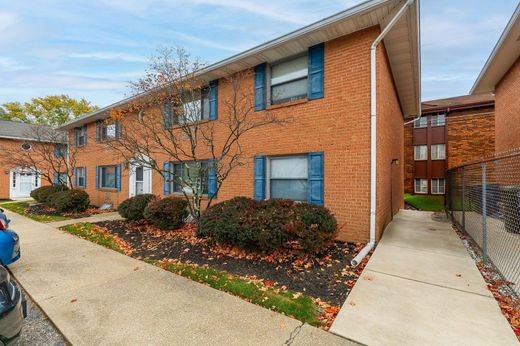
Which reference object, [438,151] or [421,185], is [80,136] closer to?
[421,185]

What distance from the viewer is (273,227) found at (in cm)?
473

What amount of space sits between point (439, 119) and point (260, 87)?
18.9 meters

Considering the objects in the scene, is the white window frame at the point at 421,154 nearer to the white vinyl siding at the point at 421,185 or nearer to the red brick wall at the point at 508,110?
the white vinyl siding at the point at 421,185

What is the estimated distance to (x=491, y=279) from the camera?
12.6ft

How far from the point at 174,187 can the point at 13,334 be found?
309 inches

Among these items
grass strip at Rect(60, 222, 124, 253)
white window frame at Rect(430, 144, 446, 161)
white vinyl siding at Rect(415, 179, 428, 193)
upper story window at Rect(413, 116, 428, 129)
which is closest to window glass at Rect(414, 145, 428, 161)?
white window frame at Rect(430, 144, 446, 161)

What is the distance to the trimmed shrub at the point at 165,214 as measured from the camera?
720 cm

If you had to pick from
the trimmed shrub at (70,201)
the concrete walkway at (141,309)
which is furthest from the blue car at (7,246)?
the trimmed shrub at (70,201)

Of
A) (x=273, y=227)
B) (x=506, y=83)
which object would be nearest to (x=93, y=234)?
(x=273, y=227)

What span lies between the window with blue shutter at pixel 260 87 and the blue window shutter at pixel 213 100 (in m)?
1.72

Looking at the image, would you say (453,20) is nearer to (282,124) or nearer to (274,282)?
(282,124)

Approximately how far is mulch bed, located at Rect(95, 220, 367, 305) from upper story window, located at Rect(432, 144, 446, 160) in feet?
60.8

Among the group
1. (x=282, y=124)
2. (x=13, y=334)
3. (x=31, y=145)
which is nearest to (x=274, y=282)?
(x=13, y=334)

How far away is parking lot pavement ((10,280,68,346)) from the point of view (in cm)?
253
